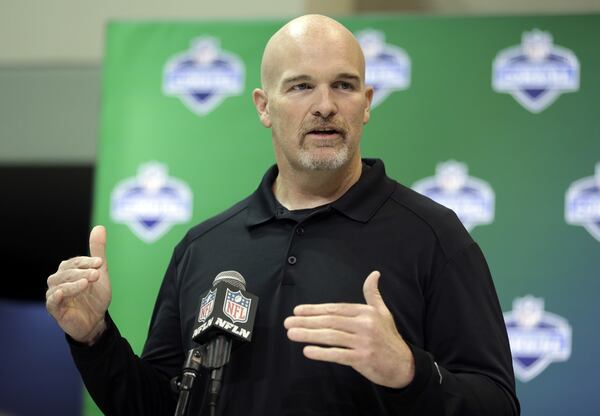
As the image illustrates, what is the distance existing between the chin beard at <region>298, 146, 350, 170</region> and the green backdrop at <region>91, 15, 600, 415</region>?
1.68 meters

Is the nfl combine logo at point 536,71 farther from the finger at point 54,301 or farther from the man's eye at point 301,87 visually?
the finger at point 54,301

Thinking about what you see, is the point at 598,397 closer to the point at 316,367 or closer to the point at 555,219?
the point at 555,219

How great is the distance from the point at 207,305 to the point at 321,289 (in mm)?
252

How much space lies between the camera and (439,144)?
3807mm

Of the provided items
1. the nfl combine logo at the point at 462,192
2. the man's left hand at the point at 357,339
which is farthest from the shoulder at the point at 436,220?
the nfl combine logo at the point at 462,192

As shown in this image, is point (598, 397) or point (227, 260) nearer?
point (227, 260)

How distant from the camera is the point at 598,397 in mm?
3506

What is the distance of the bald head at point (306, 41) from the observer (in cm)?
221

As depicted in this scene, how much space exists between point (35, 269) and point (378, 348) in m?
5.61

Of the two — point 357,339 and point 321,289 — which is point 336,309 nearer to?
point 357,339

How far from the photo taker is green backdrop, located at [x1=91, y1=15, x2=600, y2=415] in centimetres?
364

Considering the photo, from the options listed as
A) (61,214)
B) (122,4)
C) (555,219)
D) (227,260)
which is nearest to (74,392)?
(61,214)

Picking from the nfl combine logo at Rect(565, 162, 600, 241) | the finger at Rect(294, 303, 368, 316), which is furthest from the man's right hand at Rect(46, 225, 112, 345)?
the nfl combine logo at Rect(565, 162, 600, 241)

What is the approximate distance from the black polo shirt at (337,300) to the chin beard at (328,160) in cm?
7
